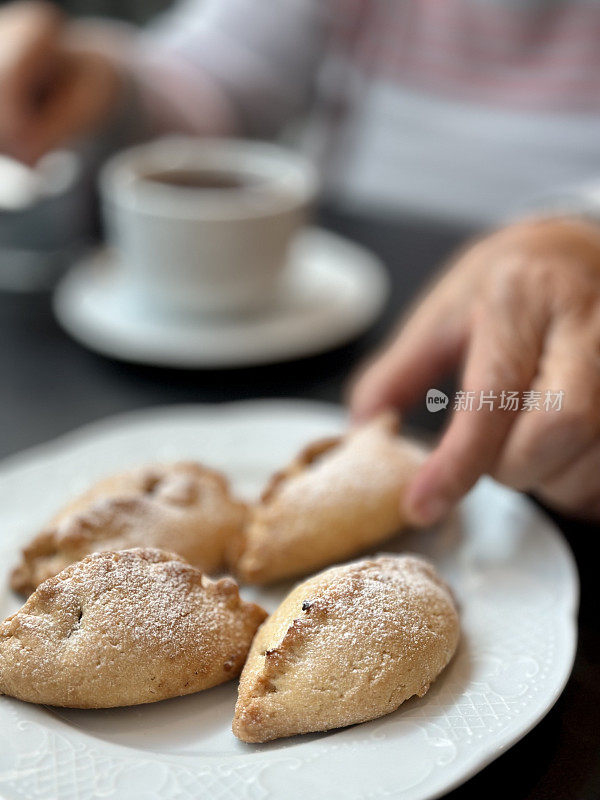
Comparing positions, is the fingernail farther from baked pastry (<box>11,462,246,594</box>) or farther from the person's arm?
the person's arm

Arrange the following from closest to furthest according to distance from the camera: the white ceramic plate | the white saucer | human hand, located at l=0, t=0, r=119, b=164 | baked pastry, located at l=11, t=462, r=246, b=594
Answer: the white ceramic plate
baked pastry, located at l=11, t=462, r=246, b=594
the white saucer
human hand, located at l=0, t=0, r=119, b=164

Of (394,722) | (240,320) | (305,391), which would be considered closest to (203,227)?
(240,320)

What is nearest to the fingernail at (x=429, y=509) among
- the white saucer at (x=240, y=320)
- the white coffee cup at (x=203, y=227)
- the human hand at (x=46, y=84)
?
the white saucer at (x=240, y=320)

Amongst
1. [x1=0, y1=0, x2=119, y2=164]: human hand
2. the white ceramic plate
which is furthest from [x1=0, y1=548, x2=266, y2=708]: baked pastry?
[x1=0, y1=0, x2=119, y2=164]: human hand

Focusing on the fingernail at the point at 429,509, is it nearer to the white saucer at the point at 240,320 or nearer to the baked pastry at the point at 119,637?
the baked pastry at the point at 119,637

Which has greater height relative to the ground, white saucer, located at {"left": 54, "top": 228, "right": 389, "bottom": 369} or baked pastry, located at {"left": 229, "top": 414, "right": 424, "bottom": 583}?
baked pastry, located at {"left": 229, "top": 414, "right": 424, "bottom": 583}

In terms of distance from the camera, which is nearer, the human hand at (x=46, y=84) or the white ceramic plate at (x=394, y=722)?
the white ceramic plate at (x=394, y=722)

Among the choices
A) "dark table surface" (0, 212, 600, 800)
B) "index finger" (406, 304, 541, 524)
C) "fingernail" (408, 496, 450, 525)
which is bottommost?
"dark table surface" (0, 212, 600, 800)

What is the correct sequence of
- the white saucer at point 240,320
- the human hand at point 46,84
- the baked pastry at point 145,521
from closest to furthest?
the baked pastry at point 145,521
the white saucer at point 240,320
the human hand at point 46,84
